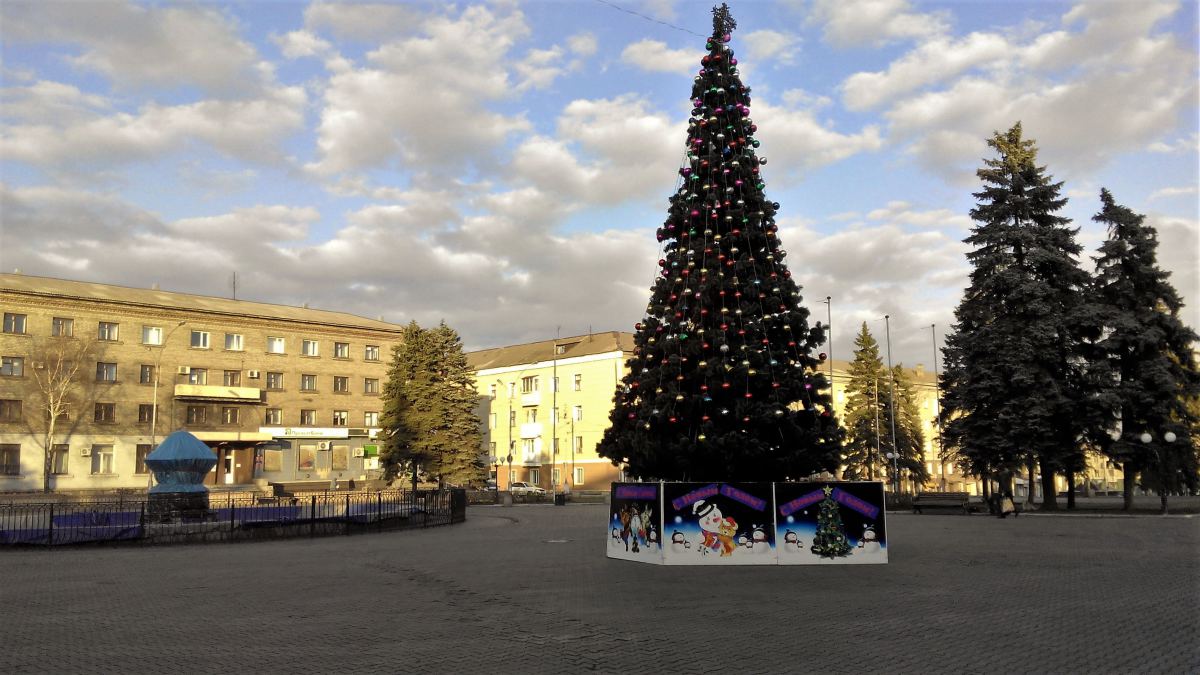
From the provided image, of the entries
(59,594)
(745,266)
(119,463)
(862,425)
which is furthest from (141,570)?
(862,425)

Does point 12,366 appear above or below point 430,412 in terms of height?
above

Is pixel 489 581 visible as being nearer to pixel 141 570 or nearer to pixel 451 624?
pixel 451 624

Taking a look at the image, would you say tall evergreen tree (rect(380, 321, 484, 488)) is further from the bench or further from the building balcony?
the bench

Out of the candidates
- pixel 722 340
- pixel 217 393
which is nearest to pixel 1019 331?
pixel 722 340

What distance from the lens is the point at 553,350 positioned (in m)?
85.3

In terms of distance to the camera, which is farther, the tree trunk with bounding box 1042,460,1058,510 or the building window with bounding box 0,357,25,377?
the building window with bounding box 0,357,25,377

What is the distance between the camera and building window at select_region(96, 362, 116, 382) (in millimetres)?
56059

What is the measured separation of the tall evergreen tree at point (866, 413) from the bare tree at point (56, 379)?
51.4 metres

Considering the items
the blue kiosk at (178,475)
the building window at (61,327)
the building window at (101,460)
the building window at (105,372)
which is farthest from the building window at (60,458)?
the blue kiosk at (178,475)

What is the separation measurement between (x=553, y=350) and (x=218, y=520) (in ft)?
194

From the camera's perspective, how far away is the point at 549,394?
79375mm

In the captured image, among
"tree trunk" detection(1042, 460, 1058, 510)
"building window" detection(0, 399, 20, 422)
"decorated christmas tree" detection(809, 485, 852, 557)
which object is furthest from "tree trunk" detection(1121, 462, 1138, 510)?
"building window" detection(0, 399, 20, 422)

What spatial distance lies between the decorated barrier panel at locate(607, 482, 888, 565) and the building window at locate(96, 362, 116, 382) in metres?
50.9

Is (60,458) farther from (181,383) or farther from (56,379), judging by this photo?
(181,383)
